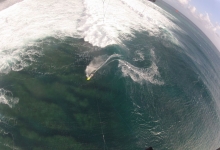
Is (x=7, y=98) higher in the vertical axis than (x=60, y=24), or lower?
lower

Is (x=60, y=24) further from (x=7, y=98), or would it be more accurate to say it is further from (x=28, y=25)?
(x=7, y=98)

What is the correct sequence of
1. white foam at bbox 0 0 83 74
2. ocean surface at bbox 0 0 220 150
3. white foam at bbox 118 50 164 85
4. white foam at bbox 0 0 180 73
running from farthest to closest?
1. white foam at bbox 118 50 164 85
2. white foam at bbox 0 0 180 73
3. white foam at bbox 0 0 83 74
4. ocean surface at bbox 0 0 220 150

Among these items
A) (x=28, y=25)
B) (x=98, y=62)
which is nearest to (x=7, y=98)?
(x=98, y=62)

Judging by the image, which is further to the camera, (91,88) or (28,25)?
(28,25)

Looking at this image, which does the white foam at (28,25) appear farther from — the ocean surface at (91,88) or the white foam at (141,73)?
the white foam at (141,73)

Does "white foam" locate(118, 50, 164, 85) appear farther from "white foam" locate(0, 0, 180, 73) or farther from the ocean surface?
"white foam" locate(0, 0, 180, 73)

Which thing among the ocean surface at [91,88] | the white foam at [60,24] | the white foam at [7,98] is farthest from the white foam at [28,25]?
the white foam at [7,98]

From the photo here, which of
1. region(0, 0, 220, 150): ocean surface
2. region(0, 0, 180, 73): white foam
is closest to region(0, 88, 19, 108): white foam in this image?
region(0, 0, 220, 150): ocean surface
